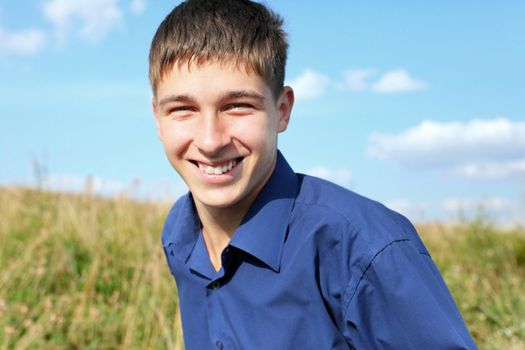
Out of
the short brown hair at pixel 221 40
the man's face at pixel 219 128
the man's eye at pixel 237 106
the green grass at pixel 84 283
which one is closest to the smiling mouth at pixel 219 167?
the man's face at pixel 219 128

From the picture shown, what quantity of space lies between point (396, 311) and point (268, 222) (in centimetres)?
55

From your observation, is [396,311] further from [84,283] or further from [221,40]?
[84,283]

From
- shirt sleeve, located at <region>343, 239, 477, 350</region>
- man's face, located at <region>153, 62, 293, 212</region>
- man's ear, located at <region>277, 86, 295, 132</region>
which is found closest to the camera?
shirt sleeve, located at <region>343, 239, 477, 350</region>

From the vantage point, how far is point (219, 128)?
2.33m

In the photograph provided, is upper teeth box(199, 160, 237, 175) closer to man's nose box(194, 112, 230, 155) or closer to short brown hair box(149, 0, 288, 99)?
man's nose box(194, 112, 230, 155)

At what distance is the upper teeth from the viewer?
2.41 meters

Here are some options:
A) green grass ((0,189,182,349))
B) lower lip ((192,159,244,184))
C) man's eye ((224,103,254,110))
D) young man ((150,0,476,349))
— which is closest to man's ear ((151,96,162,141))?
young man ((150,0,476,349))

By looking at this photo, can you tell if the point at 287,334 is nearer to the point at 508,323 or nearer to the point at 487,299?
the point at 508,323

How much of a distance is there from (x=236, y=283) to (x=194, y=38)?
2.83ft

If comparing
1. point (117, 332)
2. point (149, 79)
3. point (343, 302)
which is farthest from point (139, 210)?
point (343, 302)

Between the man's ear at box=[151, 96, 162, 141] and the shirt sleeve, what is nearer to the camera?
the shirt sleeve

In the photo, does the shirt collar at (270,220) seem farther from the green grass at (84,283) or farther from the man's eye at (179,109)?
the green grass at (84,283)

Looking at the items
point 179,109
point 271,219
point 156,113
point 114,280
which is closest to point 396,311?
point 271,219

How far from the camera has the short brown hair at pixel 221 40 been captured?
2361mm
